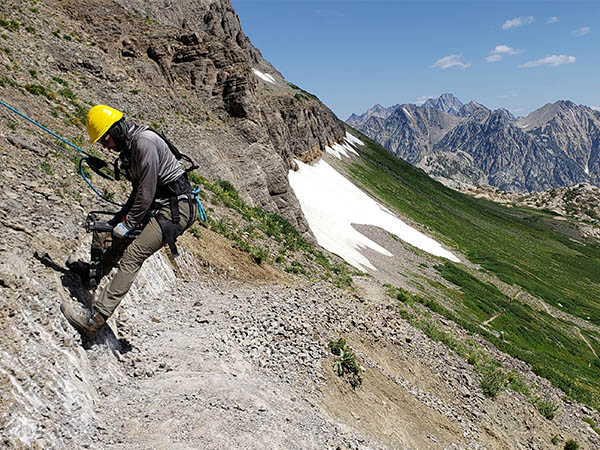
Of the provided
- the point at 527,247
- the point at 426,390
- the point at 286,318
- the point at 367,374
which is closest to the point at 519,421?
the point at 426,390

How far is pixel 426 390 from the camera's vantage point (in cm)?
1209

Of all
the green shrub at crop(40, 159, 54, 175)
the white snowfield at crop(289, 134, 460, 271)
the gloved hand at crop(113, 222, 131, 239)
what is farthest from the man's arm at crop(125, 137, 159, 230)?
the white snowfield at crop(289, 134, 460, 271)

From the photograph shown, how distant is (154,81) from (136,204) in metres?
25.8

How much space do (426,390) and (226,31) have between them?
68.7m

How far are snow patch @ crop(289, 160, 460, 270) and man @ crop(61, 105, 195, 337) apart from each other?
101ft

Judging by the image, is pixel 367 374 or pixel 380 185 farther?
pixel 380 185

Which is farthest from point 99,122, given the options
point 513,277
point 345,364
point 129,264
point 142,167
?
point 513,277

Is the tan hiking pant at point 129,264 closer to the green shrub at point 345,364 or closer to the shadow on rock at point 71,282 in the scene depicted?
the shadow on rock at point 71,282

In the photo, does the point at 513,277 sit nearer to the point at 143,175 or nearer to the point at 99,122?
the point at 143,175

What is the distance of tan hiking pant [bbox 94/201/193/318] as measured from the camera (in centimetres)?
658

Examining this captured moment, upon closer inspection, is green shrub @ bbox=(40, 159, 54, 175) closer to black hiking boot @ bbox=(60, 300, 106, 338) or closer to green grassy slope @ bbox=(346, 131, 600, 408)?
black hiking boot @ bbox=(60, 300, 106, 338)

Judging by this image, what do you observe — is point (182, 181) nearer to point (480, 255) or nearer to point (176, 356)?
point (176, 356)

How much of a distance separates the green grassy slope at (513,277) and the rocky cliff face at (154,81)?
61.1 feet

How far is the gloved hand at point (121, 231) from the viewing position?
670 cm
